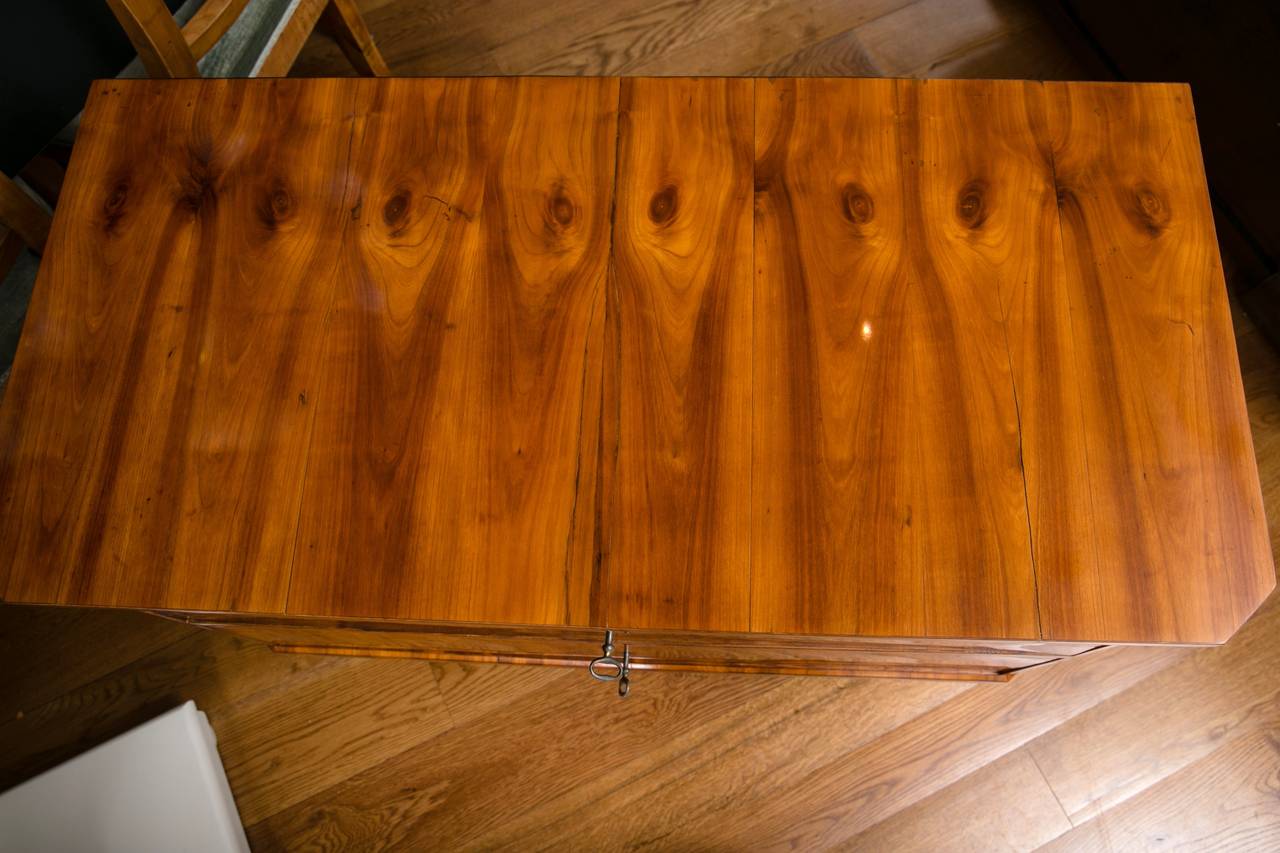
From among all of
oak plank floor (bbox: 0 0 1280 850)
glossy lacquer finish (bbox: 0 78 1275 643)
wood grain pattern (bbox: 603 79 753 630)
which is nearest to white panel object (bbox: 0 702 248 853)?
oak plank floor (bbox: 0 0 1280 850)

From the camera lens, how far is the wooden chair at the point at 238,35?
103cm

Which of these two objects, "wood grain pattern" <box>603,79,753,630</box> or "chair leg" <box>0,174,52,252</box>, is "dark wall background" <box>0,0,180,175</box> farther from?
"wood grain pattern" <box>603,79,753,630</box>

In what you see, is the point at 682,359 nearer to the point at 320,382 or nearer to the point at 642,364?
the point at 642,364

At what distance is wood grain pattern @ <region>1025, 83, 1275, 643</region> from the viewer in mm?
820

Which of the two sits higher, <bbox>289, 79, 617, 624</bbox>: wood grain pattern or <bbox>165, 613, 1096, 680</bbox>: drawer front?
<bbox>289, 79, 617, 624</bbox>: wood grain pattern

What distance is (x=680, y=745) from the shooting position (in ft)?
4.50

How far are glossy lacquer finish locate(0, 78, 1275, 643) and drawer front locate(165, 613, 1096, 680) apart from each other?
143 mm

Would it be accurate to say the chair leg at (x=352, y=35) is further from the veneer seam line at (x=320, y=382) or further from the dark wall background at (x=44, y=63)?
the veneer seam line at (x=320, y=382)

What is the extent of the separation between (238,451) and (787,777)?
3.31ft

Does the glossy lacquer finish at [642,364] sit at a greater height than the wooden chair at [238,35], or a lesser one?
lesser

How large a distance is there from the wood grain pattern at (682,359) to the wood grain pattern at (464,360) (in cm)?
4

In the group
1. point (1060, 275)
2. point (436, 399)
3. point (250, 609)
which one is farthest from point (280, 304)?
point (1060, 275)

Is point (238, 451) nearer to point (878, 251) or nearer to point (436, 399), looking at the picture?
point (436, 399)

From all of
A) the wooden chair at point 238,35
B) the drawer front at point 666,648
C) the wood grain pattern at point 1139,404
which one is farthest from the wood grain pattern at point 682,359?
the wooden chair at point 238,35
